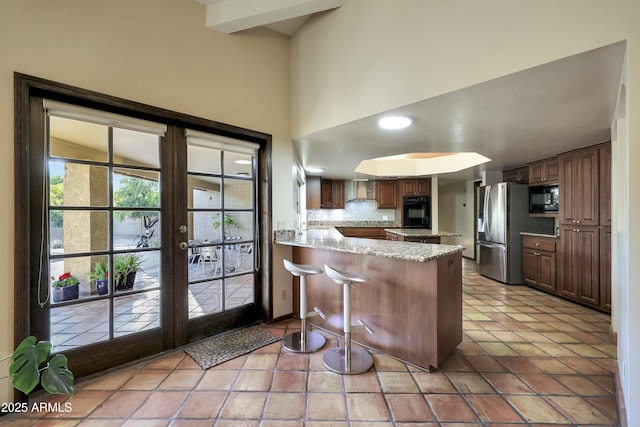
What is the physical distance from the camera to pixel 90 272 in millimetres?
1888

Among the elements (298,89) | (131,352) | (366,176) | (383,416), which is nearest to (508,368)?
(383,416)

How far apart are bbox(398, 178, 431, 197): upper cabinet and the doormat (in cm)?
471

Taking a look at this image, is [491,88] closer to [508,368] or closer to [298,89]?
[298,89]

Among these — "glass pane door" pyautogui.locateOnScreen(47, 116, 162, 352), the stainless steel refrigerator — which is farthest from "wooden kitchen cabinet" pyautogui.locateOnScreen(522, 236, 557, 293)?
"glass pane door" pyautogui.locateOnScreen(47, 116, 162, 352)

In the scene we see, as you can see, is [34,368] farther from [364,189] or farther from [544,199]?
[364,189]

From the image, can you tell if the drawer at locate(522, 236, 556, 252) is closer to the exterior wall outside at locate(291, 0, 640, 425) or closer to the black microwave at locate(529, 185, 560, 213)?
the black microwave at locate(529, 185, 560, 213)

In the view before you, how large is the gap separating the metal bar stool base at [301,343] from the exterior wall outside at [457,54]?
1.86 m

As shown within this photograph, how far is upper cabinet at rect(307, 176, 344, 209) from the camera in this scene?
20.3 feet

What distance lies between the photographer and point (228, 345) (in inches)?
91.8

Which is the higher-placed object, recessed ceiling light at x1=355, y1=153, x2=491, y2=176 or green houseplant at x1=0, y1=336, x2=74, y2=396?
recessed ceiling light at x1=355, y1=153, x2=491, y2=176

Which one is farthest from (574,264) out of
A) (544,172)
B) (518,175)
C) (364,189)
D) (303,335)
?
(364,189)

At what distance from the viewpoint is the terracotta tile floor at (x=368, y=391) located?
1506 millimetres

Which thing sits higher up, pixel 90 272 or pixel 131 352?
pixel 90 272

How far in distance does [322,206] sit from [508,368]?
15.9ft
